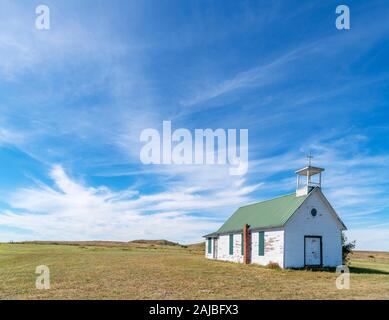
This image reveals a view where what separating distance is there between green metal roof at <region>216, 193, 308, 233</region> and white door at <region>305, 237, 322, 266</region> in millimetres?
2502

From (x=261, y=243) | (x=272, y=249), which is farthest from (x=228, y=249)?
(x=272, y=249)

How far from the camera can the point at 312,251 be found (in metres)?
28.2

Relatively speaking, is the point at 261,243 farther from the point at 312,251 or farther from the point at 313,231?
the point at 313,231

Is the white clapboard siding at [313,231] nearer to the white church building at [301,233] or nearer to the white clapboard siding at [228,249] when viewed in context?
the white church building at [301,233]

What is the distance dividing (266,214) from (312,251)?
6.22m

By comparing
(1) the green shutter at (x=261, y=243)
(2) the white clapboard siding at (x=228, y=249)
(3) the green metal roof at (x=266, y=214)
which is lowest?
(2) the white clapboard siding at (x=228, y=249)

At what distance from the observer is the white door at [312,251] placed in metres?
27.9

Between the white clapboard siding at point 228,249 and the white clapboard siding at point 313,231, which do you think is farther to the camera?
the white clapboard siding at point 228,249

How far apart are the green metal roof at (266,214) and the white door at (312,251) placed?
250 cm

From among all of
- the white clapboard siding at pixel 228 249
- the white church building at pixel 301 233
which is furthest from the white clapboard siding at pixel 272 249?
the white clapboard siding at pixel 228 249

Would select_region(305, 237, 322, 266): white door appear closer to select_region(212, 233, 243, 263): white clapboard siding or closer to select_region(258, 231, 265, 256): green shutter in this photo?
select_region(258, 231, 265, 256): green shutter

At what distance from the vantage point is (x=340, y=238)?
2933 cm

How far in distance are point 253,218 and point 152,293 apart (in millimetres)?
22955

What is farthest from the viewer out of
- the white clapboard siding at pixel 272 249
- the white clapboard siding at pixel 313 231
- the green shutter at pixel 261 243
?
the green shutter at pixel 261 243
